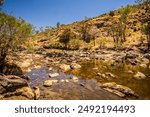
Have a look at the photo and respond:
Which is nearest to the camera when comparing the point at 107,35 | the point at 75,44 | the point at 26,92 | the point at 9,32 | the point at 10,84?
the point at 26,92

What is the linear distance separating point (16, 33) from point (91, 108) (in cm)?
2918

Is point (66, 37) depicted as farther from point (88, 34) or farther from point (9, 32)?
point (9, 32)

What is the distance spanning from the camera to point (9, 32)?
125ft

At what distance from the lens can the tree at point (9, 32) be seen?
37219 millimetres

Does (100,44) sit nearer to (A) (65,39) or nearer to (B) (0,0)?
(A) (65,39)

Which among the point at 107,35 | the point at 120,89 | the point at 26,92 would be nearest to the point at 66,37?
the point at 107,35

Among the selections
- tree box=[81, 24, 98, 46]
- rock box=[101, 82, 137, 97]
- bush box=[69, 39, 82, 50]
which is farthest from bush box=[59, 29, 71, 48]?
rock box=[101, 82, 137, 97]

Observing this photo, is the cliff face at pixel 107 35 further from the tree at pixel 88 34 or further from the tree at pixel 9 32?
the tree at pixel 9 32

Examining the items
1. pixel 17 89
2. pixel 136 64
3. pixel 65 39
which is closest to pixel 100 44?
pixel 65 39

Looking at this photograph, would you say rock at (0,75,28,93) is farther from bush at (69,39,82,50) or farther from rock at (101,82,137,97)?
bush at (69,39,82,50)

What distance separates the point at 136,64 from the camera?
160 ft

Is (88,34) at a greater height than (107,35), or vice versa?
(88,34)

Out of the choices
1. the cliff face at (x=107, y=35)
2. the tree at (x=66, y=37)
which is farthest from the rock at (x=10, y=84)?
the tree at (x=66, y=37)

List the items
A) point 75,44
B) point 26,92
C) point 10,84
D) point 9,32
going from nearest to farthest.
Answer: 1. point 26,92
2. point 10,84
3. point 9,32
4. point 75,44
